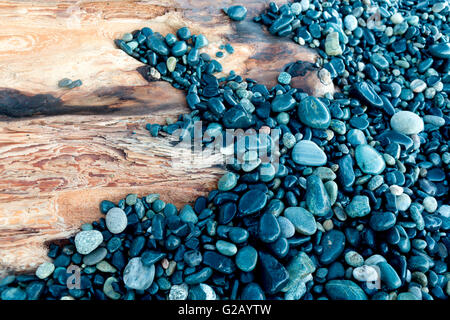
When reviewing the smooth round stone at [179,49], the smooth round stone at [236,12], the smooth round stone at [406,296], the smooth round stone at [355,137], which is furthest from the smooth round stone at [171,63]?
the smooth round stone at [406,296]

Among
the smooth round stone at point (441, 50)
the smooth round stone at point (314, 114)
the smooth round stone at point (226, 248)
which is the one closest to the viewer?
the smooth round stone at point (226, 248)

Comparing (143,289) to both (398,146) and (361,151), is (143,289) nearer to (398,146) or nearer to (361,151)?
(361,151)

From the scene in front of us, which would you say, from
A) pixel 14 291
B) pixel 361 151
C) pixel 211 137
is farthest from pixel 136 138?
pixel 361 151

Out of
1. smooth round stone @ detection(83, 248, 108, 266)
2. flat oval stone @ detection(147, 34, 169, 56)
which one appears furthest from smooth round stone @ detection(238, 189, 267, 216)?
flat oval stone @ detection(147, 34, 169, 56)

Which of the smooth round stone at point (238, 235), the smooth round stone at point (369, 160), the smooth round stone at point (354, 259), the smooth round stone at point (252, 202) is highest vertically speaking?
the smooth round stone at point (369, 160)

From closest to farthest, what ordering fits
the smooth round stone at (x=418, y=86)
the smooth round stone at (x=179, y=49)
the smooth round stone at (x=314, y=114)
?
the smooth round stone at (x=314, y=114), the smooth round stone at (x=179, y=49), the smooth round stone at (x=418, y=86)

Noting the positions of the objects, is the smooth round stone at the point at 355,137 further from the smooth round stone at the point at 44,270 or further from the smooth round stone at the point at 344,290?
the smooth round stone at the point at 44,270

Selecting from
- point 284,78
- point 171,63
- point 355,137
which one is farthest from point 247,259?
point 171,63
